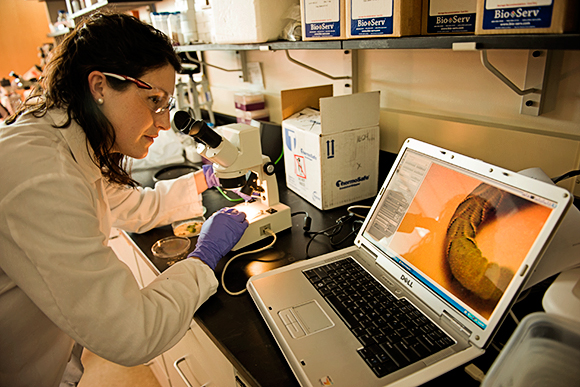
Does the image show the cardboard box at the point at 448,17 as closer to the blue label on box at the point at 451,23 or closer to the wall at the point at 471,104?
the blue label on box at the point at 451,23

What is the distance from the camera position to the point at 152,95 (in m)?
0.96

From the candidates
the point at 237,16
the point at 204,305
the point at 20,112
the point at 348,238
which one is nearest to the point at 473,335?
the point at 348,238

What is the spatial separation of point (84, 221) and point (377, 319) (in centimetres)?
67

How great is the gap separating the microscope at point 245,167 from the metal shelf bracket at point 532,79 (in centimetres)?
70

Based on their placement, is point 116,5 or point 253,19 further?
point 116,5

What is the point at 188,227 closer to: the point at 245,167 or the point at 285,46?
the point at 245,167

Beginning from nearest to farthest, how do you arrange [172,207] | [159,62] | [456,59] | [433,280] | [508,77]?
[433,280], [159,62], [508,77], [456,59], [172,207]

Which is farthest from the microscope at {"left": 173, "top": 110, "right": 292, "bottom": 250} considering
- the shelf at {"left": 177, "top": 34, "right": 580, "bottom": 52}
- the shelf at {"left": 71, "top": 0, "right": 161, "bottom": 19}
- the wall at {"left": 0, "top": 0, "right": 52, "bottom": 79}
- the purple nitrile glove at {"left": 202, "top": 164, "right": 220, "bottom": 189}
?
the wall at {"left": 0, "top": 0, "right": 52, "bottom": 79}

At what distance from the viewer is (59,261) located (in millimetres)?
746

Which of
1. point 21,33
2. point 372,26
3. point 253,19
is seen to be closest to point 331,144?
point 372,26

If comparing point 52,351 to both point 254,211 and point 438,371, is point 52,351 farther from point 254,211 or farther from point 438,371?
point 438,371

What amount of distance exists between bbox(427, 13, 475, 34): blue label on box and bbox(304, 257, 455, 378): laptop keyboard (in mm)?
625

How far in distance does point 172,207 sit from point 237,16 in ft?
2.54

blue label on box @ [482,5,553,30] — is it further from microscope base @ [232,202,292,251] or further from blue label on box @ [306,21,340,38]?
microscope base @ [232,202,292,251]
